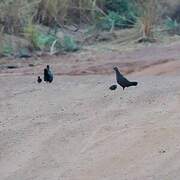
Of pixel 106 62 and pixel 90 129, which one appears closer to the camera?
pixel 90 129

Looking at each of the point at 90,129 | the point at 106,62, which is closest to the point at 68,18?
the point at 106,62

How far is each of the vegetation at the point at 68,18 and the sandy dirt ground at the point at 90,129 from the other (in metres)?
3.83

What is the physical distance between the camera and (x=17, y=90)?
9508mm

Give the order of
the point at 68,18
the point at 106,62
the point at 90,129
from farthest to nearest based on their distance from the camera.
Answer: the point at 68,18 → the point at 106,62 → the point at 90,129

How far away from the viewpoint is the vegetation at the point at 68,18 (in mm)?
14258

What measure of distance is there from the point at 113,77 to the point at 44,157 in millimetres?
4395

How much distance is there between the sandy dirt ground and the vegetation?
3.83 meters

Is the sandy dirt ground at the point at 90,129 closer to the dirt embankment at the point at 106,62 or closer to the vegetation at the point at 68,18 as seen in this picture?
the dirt embankment at the point at 106,62

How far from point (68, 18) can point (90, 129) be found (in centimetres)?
1010

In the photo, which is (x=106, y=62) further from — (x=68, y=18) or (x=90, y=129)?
(x=90, y=129)

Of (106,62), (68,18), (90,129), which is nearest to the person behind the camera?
(90,129)

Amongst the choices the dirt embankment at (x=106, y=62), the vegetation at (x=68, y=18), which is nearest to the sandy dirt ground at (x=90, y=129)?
the dirt embankment at (x=106, y=62)

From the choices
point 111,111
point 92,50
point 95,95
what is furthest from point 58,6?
point 111,111

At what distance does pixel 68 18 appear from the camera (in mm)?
16641
